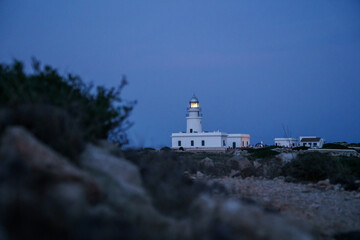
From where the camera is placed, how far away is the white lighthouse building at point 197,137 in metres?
59.6

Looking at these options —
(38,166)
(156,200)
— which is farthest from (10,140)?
(156,200)

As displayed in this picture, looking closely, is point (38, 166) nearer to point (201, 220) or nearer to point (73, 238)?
point (73, 238)

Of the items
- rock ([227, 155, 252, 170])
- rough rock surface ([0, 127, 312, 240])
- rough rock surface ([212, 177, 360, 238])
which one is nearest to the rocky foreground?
rough rock surface ([0, 127, 312, 240])

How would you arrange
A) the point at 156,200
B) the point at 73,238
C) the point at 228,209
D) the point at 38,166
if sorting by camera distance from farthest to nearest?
the point at 156,200
the point at 228,209
the point at 38,166
the point at 73,238

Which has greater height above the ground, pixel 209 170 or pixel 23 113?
pixel 209 170

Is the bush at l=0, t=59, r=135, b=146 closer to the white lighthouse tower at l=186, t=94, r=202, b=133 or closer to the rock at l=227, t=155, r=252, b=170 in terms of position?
the rock at l=227, t=155, r=252, b=170

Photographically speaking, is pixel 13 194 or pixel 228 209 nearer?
pixel 13 194

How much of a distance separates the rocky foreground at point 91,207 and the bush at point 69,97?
85cm

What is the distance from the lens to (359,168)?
486 inches

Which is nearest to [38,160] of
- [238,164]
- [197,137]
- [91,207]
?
[91,207]

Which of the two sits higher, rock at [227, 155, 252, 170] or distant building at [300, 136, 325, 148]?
distant building at [300, 136, 325, 148]

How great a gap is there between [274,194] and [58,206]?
240 inches

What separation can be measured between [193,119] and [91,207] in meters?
60.1

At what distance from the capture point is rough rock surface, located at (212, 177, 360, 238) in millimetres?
5992
